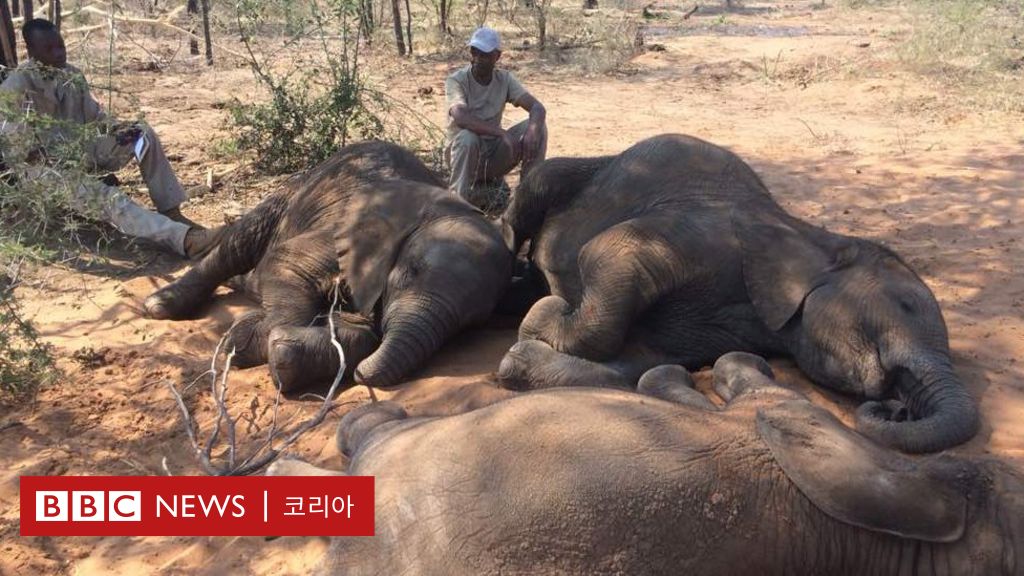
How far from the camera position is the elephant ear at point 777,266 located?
16.3 feet

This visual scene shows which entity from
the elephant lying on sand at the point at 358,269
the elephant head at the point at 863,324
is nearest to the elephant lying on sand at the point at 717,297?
the elephant head at the point at 863,324

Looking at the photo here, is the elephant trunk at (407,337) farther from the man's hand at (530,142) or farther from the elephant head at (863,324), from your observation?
the man's hand at (530,142)

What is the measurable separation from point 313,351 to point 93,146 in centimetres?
370

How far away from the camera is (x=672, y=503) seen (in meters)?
2.93

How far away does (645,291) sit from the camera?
519 cm

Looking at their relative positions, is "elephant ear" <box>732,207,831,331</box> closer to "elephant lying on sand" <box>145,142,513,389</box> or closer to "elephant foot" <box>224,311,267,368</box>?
"elephant lying on sand" <box>145,142,513,389</box>

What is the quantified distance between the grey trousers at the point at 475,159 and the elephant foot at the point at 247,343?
8.45ft

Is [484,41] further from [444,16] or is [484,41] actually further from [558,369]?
[444,16]

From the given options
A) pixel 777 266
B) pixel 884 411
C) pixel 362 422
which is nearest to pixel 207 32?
pixel 777 266

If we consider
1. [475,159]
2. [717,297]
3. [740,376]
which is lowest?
[740,376]

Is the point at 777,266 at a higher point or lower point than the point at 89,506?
higher

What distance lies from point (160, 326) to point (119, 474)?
80.5 inches

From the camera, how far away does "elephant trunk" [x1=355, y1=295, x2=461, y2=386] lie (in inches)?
203

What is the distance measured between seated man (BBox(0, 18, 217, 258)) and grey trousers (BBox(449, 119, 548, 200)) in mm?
2087
